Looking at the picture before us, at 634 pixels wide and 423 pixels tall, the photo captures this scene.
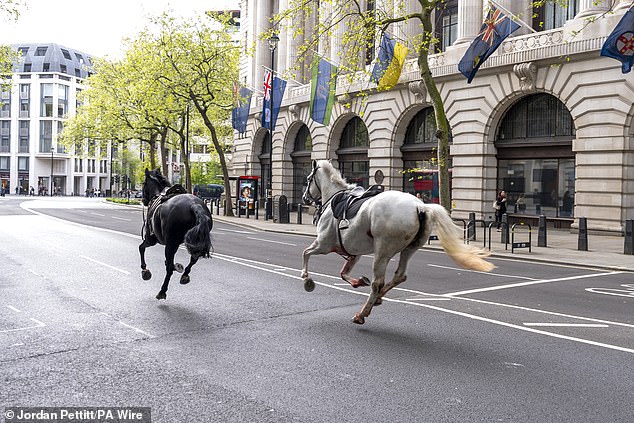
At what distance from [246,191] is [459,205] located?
50.8 ft

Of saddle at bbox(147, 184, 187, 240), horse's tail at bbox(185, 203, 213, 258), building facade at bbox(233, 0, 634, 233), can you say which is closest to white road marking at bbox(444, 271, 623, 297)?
horse's tail at bbox(185, 203, 213, 258)

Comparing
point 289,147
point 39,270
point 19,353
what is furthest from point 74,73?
point 19,353

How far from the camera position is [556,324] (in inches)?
340

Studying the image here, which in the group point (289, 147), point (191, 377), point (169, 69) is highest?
point (169, 69)

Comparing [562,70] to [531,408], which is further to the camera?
[562,70]

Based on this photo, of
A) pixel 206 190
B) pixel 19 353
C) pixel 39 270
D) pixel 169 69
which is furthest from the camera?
pixel 206 190

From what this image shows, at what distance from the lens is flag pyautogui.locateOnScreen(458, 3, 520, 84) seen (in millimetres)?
24781

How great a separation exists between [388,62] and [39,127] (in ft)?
334

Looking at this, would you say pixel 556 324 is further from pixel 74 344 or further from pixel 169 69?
pixel 169 69

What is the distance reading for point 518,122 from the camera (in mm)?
30328

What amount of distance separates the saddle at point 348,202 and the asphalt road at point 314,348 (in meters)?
1.48

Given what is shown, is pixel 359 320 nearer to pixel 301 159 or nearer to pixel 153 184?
pixel 153 184

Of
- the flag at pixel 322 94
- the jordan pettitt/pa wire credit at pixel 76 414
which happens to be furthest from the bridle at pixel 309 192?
the flag at pixel 322 94

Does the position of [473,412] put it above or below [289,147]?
below
